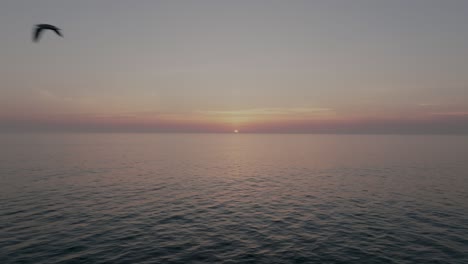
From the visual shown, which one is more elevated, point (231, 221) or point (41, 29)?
point (41, 29)

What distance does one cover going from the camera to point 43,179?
6644 cm

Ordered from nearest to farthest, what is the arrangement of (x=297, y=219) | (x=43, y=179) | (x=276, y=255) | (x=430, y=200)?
(x=276, y=255) < (x=297, y=219) < (x=430, y=200) < (x=43, y=179)

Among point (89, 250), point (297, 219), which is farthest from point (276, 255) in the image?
point (89, 250)

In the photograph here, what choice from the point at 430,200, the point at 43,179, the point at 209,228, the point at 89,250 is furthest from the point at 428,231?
the point at 43,179

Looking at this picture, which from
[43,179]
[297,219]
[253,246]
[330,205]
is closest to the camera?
[253,246]

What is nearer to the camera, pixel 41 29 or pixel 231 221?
pixel 41 29

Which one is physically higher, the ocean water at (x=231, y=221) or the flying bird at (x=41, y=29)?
the flying bird at (x=41, y=29)

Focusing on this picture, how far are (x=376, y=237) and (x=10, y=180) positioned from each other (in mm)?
76824

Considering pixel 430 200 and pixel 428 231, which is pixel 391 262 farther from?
pixel 430 200

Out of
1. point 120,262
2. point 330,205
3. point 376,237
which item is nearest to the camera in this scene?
point 120,262

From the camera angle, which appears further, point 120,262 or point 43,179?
point 43,179

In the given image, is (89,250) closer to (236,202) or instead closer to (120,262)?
(120,262)

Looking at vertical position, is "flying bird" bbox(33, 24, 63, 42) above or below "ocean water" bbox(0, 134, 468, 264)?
above

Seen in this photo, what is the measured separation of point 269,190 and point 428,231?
102 ft
